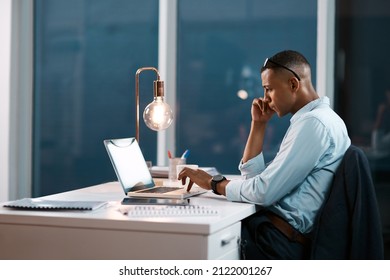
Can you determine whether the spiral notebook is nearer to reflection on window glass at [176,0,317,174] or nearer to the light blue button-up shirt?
the light blue button-up shirt

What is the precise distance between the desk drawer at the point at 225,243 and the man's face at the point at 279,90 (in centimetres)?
55

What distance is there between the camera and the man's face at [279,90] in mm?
2291

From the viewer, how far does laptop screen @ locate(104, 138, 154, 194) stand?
7.73ft

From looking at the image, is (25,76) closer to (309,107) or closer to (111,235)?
(309,107)

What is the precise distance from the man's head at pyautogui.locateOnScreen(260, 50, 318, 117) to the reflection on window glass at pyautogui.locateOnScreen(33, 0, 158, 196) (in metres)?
1.97

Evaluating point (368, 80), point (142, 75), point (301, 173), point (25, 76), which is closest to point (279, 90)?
point (301, 173)

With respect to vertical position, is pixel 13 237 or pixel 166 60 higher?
pixel 166 60

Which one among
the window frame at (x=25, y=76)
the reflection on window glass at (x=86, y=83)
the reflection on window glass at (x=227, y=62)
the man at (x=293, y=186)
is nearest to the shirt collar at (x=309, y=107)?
the man at (x=293, y=186)

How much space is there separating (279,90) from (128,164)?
0.67m

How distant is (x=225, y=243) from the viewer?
183 centimetres

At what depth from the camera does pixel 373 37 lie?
3.76 metres
